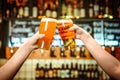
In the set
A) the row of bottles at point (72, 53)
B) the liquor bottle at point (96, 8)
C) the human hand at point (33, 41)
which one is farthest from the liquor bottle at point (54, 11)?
the human hand at point (33, 41)

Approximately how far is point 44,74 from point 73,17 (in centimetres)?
141

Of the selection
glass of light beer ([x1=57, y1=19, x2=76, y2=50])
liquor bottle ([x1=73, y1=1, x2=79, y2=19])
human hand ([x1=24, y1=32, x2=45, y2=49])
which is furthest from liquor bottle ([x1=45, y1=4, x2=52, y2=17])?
human hand ([x1=24, y1=32, x2=45, y2=49])

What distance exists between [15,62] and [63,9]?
506 centimetres

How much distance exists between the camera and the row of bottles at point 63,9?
6008mm

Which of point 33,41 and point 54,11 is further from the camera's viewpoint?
point 54,11

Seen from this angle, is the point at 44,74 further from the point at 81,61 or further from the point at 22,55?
the point at 22,55

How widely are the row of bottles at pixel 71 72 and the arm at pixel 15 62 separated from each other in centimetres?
492

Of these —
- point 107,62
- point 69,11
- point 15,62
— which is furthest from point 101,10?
point 15,62

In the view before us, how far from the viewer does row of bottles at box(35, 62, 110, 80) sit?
6.05 metres

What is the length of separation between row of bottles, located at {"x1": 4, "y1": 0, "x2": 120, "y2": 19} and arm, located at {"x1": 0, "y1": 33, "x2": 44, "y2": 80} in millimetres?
4811

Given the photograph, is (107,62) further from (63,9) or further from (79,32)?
(63,9)

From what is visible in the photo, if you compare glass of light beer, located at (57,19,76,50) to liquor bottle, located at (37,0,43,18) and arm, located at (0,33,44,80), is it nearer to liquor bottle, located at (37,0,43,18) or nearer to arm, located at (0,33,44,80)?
arm, located at (0,33,44,80)

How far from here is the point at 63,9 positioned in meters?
6.09

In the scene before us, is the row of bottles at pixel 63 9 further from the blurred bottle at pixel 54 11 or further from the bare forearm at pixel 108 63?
the bare forearm at pixel 108 63
